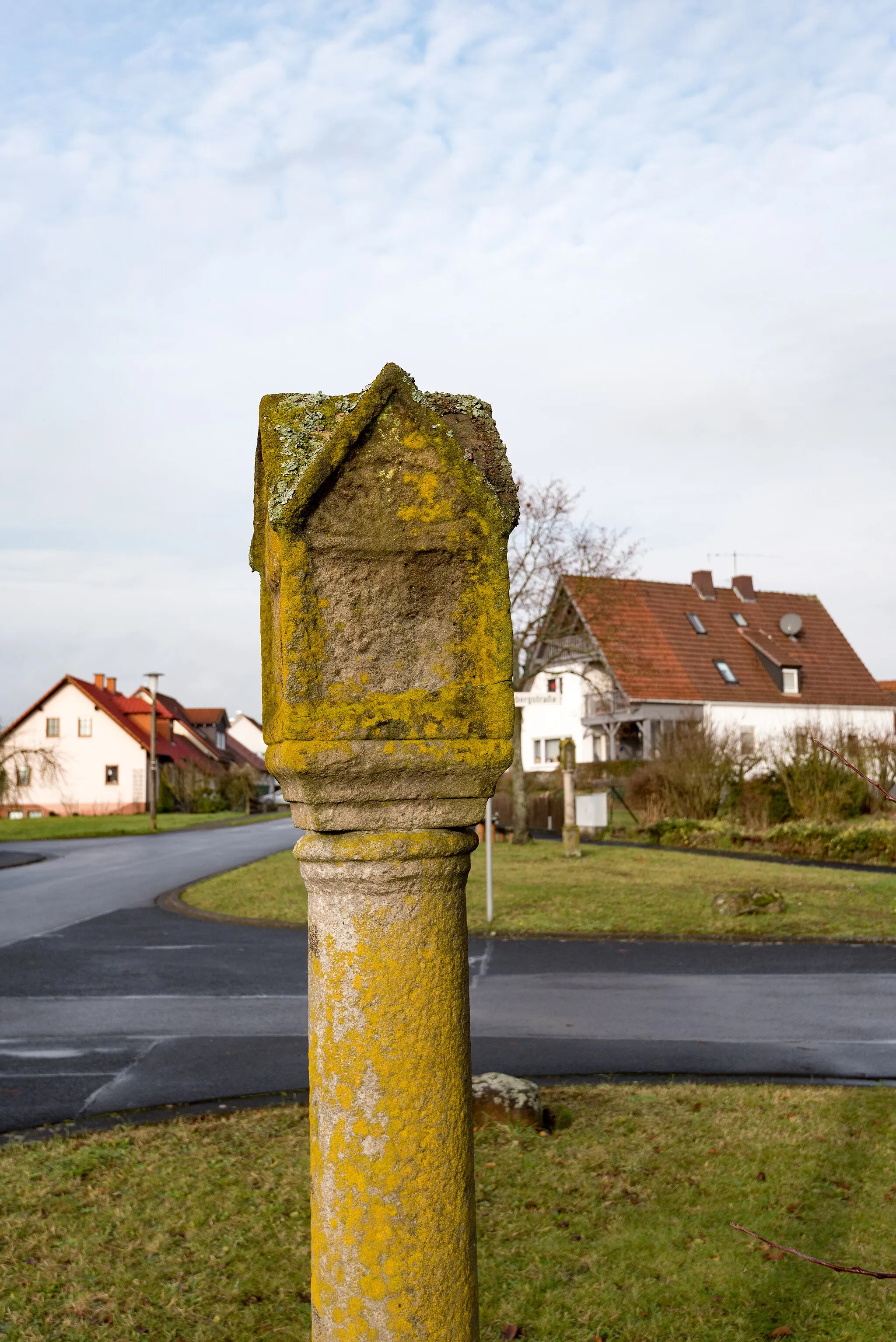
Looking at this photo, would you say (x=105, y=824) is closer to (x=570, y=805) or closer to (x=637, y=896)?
(x=570, y=805)

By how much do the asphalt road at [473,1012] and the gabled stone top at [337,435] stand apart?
5134 millimetres

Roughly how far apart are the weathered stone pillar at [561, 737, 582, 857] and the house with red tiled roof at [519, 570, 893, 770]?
1466cm

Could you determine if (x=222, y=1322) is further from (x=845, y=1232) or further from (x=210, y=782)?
(x=210, y=782)

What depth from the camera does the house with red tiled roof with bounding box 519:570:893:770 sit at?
41594 mm

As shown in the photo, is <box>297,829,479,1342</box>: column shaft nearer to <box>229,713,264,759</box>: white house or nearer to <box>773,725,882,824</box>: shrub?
<box>773,725,882,824</box>: shrub

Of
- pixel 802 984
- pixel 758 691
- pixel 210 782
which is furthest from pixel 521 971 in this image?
pixel 210 782

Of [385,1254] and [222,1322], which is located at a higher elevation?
[385,1254]

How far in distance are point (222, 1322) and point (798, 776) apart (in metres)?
21.4

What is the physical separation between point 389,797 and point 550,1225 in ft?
9.61

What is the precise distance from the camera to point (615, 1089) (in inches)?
257

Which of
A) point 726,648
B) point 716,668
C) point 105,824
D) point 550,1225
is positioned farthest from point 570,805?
point 105,824

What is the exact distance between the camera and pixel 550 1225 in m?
4.59

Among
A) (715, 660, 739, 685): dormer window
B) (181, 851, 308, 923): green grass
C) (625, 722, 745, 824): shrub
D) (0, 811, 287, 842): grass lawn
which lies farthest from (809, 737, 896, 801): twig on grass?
(715, 660, 739, 685): dormer window

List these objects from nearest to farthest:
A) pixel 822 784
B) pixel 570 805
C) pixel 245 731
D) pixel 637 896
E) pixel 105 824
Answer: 1. pixel 637 896
2. pixel 570 805
3. pixel 822 784
4. pixel 105 824
5. pixel 245 731
